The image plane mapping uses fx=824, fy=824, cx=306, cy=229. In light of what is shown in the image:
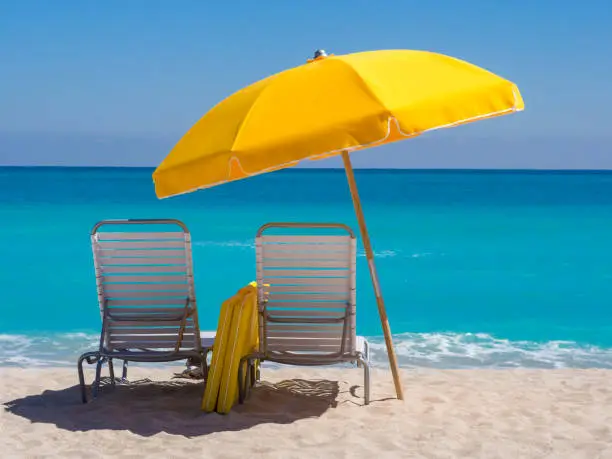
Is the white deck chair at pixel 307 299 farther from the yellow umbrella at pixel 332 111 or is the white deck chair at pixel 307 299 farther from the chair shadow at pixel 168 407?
the yellow umbrella at pixel 332 111

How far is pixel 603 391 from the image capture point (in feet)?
16.5

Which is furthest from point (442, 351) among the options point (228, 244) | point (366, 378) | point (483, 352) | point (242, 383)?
point (228, 244)

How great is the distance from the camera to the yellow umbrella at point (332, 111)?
3.56 m

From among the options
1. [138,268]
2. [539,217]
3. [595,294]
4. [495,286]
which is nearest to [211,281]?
[495,286]

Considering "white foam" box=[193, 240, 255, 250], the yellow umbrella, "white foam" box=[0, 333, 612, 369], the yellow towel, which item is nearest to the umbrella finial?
the yellow umbrella

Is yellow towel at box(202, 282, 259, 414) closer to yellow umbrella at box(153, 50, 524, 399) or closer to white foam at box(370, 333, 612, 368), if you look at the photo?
yellow umbrella at box(153, 50, 524, 399)

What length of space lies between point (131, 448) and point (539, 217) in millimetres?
25825

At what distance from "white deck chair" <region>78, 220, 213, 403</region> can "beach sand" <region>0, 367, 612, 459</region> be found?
1.00 feet

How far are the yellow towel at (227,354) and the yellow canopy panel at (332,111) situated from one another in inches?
32.0

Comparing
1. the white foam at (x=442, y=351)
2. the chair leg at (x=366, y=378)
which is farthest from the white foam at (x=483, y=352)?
the chair leg at (x=366, y=378)

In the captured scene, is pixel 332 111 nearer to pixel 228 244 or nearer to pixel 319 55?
pixel 319 55

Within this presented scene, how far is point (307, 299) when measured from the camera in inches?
174

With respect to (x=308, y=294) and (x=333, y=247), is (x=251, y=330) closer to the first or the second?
(x=308, y=294)

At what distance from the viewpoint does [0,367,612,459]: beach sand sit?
152 inches
